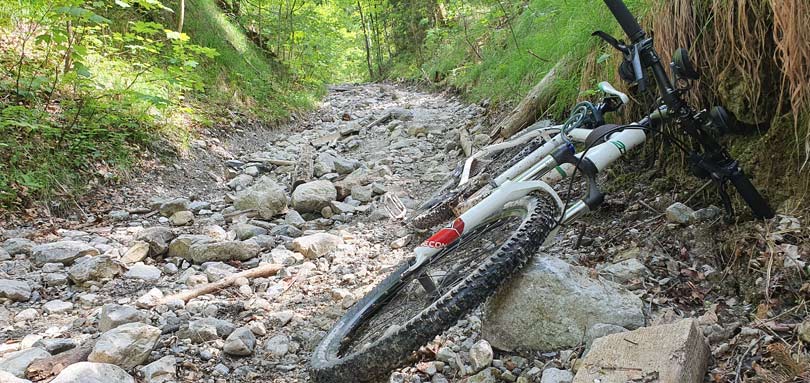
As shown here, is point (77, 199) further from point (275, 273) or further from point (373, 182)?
point (373, 182)

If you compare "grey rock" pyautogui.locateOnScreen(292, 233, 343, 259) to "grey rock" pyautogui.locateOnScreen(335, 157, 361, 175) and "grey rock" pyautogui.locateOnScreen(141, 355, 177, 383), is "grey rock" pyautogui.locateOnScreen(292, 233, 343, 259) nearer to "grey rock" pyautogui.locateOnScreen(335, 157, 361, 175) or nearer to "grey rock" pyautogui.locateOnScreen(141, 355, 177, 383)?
"grey rock" pyautogui.locateOnScreen(141, 355, 177, 383)

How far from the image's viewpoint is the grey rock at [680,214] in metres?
2.61

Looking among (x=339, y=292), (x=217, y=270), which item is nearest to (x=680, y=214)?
(x=339, y=292)

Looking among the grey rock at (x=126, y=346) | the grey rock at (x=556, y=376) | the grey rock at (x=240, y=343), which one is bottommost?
the grey rock at (x=556, y=376)

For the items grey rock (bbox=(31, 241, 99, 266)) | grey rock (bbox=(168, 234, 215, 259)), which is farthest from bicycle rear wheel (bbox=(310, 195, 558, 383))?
grey rock (bbox=(31, 241, 99, 266))

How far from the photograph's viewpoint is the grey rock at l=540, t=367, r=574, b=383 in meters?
1.77

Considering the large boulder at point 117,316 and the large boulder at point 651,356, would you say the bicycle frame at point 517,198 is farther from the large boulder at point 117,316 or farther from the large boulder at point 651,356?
the large boulder at point 117,316

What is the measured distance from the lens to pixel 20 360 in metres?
2.17

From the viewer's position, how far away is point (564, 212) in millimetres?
2322

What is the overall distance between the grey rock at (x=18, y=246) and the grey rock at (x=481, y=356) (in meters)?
3.43

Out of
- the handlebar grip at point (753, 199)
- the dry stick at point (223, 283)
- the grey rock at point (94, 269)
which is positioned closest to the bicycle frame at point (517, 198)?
the handlebar grip at point (753, 199)

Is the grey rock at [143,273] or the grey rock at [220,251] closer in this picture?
the grey rock at [143,273]

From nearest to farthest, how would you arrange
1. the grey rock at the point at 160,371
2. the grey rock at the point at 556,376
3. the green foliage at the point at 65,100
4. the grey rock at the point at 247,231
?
the grey rock at the point at 556,376 → the grey rock at the point at 160,371 → the grey rock at the point at 247,231 → the green foliage at the point at 65,100

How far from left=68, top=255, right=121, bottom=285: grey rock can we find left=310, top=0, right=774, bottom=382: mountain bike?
1.92 meters
